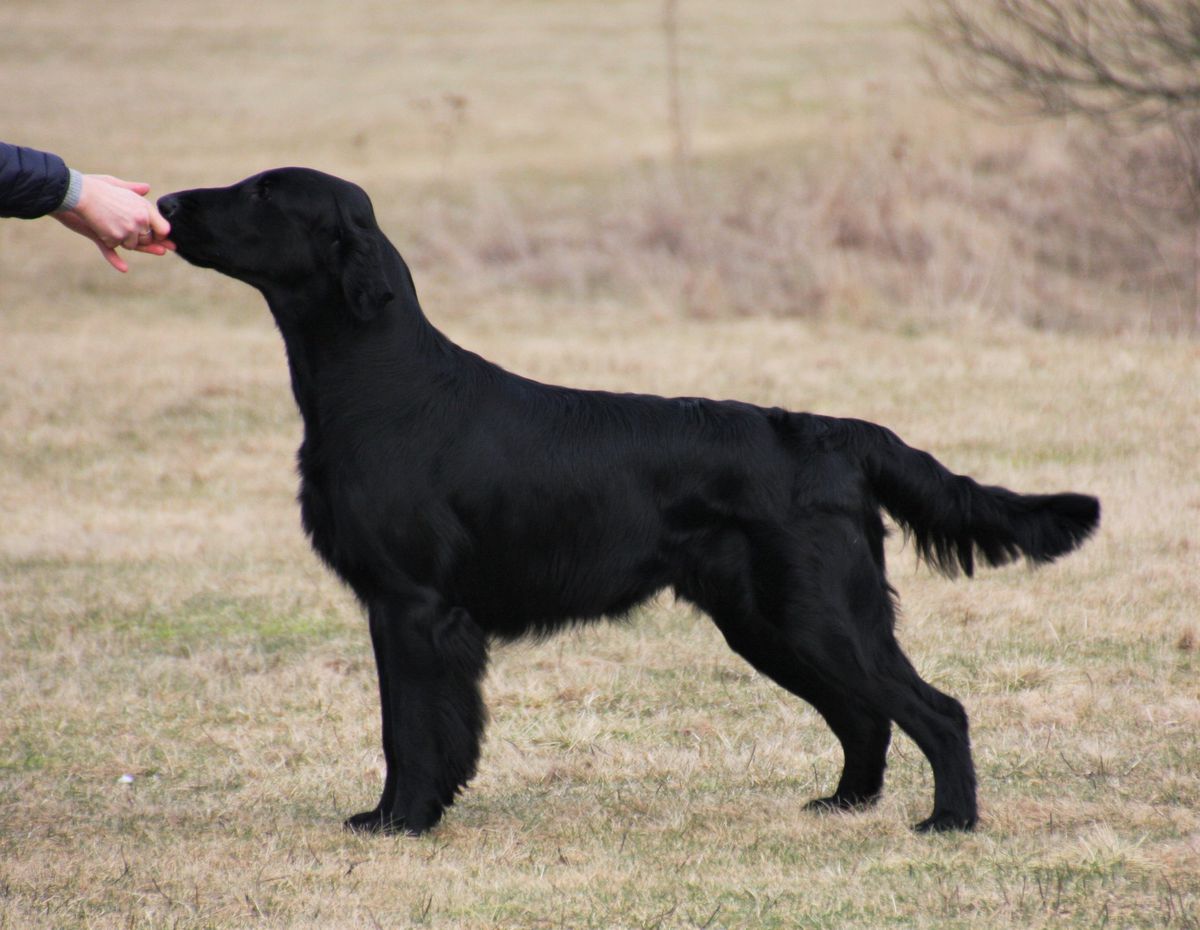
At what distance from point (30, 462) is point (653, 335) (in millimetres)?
5740

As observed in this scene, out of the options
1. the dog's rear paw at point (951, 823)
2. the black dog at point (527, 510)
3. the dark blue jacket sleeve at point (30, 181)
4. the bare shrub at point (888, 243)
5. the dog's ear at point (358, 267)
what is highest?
the dark blue jacket sleeve at point (30, 181)

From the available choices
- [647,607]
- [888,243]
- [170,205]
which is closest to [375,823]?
[170,205]

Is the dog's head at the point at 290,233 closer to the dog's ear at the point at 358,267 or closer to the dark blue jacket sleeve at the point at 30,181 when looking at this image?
the dog's ear at the point at 358,267

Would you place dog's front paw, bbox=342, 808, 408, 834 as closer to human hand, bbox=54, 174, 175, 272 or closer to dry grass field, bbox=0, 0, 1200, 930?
dry grass field, bbox=0, 0, 1200, 930

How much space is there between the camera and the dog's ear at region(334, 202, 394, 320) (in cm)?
432

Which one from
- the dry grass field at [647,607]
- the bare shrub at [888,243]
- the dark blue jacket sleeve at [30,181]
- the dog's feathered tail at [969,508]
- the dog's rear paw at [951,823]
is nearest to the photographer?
the dry grass field at [647,607]

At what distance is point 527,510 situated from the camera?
14.4 feet

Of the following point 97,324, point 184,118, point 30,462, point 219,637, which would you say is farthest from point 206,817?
point 184,118

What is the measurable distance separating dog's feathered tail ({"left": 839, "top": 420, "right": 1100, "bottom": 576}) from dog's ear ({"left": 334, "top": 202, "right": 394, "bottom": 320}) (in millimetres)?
1439

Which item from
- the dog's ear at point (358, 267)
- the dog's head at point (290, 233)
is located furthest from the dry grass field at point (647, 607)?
the dog's head at point (290, 233)

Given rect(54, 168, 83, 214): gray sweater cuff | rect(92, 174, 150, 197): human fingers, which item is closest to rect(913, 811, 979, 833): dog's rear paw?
rect(92, 174, 150, 197): human fingers

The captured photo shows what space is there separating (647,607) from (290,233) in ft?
8.88

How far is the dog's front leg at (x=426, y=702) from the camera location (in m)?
4.29

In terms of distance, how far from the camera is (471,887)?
156 inches
